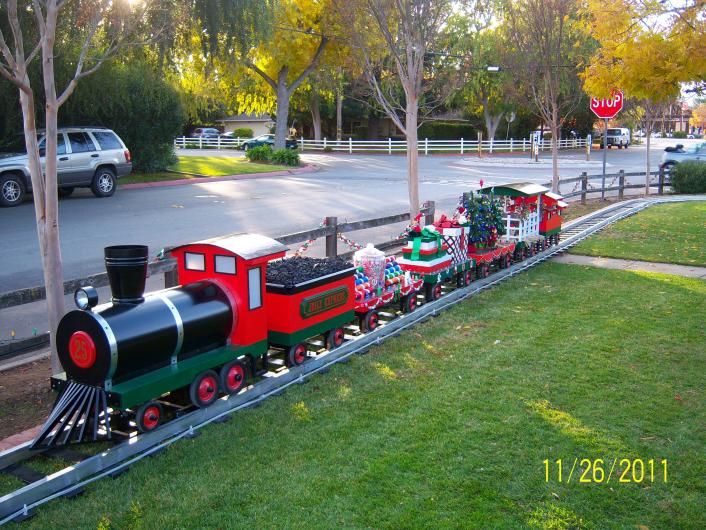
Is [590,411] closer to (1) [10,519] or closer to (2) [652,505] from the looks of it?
(2) [652,505]

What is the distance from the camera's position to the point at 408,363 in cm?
753

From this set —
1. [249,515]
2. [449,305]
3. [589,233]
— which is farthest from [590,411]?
[589,233]

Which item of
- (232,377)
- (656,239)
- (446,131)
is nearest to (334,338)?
(232,377)

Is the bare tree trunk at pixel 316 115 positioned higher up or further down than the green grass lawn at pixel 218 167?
higher up

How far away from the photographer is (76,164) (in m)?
20.2

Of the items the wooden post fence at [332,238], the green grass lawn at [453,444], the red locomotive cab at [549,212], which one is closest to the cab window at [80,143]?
the wooden post fence at [332,238]

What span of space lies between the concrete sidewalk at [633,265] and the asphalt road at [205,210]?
6.27m

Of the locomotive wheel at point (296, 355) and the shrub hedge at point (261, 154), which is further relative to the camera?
the shrub hedge at point (261, 154)

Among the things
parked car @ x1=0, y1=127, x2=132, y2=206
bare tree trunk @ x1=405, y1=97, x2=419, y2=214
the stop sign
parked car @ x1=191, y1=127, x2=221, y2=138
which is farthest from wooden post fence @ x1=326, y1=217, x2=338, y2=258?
parked car @ x1=191, y1=127, x2=221, y2=138

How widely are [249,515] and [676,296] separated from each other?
314 inches

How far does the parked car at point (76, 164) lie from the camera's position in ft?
61.1

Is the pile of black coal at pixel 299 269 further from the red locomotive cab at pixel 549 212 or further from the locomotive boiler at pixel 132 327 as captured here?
the red locomotive cab at pixel 549 212

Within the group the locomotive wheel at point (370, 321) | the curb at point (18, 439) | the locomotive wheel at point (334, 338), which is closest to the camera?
the curb at point (18, 439)

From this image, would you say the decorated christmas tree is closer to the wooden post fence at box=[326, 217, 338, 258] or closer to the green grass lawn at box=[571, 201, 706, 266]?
the wooden post fence at box=[326, 217, 338, 258]
